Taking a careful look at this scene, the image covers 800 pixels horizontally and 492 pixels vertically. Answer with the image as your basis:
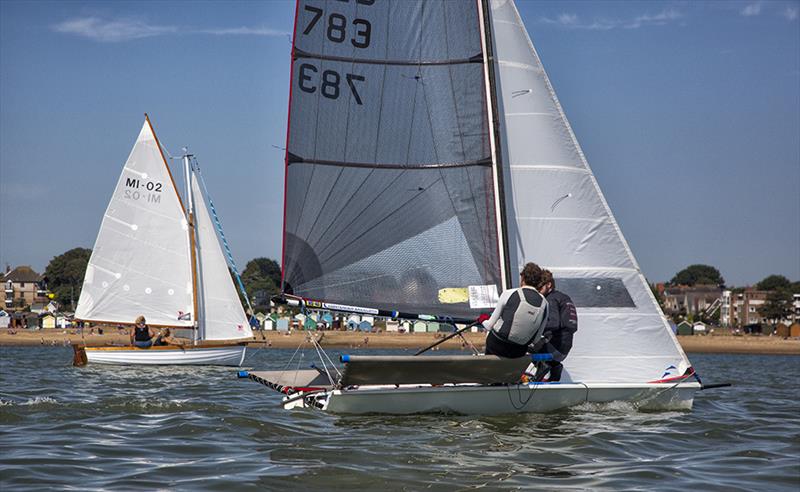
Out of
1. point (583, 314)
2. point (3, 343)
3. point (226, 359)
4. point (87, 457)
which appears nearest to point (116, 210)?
point (226, 359)

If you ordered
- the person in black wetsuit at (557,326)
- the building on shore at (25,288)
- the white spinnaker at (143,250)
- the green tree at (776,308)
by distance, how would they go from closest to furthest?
the person in black wetsuit at (557,326) < the white spinnaker at (143,250) < the green tree at (776,308) < the building on shore at (25,288)

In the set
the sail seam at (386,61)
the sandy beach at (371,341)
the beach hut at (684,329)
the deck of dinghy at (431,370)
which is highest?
the sail seam at (386,61)

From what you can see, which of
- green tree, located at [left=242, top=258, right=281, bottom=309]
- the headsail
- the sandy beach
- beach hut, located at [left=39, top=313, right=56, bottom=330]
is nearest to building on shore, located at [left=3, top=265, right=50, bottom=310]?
green tree, located at [left=242, top=258, right=281, bottom=309]

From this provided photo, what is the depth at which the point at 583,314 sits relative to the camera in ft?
45.2

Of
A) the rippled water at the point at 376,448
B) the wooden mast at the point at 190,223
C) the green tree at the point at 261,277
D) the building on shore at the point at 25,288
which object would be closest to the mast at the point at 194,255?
the wooden mast at the point at 190,223

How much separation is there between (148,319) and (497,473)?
2802 centimetres

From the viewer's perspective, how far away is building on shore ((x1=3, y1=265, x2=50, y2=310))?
140375mm

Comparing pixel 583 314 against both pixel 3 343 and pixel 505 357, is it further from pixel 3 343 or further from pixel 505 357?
pixel 3 343

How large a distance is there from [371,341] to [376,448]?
235 feet

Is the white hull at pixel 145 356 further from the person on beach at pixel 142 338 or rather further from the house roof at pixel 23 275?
the house roof at pixel 23 275

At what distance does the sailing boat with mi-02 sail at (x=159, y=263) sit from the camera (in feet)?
111

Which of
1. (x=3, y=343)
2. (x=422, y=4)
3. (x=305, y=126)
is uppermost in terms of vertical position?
(x=422, y=4)

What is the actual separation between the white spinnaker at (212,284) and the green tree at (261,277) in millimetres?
100340

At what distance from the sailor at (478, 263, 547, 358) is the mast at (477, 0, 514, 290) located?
1.69 metres
